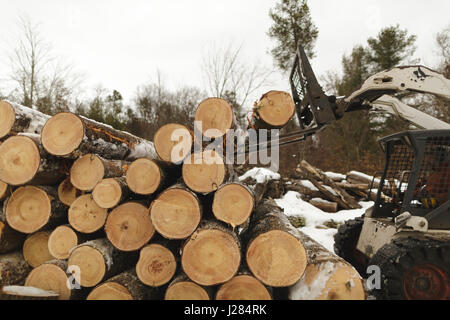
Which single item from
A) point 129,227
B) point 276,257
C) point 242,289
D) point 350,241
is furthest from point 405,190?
point 129,227

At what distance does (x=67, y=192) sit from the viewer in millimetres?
3254

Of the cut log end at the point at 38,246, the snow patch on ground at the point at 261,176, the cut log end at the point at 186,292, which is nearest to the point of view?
the cut log end at the point at 186,292

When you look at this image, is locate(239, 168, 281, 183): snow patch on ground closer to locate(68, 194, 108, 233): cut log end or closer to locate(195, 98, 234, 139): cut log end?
locate(195, 98, 234, 139): cut log end

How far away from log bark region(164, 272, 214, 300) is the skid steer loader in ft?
5.69

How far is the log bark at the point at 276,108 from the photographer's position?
3.20 metres

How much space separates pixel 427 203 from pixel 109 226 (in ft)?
11.5

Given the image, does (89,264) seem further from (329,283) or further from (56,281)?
(329,283)

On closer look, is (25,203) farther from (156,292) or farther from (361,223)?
(361,223)

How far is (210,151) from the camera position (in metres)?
2.74

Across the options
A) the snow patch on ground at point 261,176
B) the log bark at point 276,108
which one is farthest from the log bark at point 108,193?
the snow patch on ground at point 261,176

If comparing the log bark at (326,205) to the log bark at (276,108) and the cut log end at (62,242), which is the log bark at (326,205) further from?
the cut log end at (62,242)

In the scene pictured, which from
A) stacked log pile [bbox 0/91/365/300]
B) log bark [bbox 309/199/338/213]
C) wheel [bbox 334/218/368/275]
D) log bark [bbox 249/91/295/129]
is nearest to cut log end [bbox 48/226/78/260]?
stacked log pile [bbox 0/91/365/300]

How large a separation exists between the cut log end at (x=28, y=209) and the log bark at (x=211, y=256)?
1.73 m
